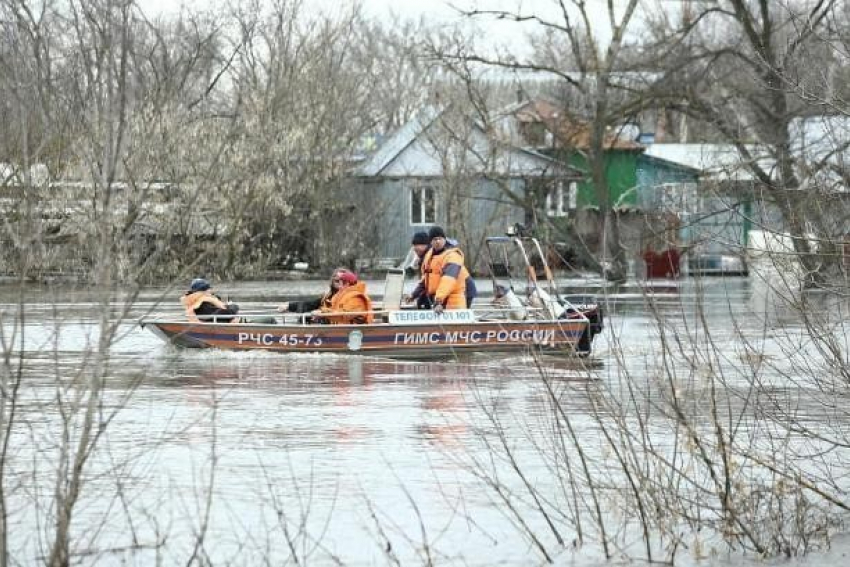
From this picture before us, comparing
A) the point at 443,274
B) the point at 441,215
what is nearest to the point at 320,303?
the point at 443,274

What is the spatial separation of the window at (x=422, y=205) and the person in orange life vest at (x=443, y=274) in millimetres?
35508

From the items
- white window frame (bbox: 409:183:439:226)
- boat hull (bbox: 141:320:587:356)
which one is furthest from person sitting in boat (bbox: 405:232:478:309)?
white window frame (bbox: 409:183:439:226)

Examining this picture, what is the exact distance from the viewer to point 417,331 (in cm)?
2125

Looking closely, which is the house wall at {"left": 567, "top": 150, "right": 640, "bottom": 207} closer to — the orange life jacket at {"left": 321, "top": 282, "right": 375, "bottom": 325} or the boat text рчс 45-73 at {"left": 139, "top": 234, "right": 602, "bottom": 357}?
the orange life jacket at {"left": 321, "top": 282, "right": 375, "bottom": 325}

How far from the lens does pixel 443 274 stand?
2114 cm

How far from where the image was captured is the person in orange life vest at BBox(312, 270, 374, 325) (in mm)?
21469

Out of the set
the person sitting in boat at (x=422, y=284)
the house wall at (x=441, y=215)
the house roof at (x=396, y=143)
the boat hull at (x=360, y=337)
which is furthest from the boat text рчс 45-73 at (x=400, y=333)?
the house roof at (x=396, y=143)

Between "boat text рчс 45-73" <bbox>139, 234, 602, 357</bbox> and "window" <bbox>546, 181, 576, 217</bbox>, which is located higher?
"window" <bbox>546, 181, 576, 217</bbox>

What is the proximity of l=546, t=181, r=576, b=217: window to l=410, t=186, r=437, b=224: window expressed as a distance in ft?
12.7

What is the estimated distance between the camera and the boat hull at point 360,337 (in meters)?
21.0

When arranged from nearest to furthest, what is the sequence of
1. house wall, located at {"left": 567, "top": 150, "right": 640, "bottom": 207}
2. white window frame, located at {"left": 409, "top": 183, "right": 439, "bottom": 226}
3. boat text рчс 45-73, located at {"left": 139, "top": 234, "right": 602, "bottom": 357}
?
1. boat text рчс 45-73, located at {"left": 139, "top": 234, "right": 602, "bottom": 357}
2. white window frame, located at {"left": 409, "top": 183, "right": 439, "bottom": 226}
3. house wall, located at {"left": 567, "top": 150, "right": 640, "bottom": 207}

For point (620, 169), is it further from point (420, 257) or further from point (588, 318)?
point (588, 318)

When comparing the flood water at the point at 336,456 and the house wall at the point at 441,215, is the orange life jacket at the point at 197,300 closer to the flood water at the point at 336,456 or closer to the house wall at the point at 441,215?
the flood water at the point at 336,456

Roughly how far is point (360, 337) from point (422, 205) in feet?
123
